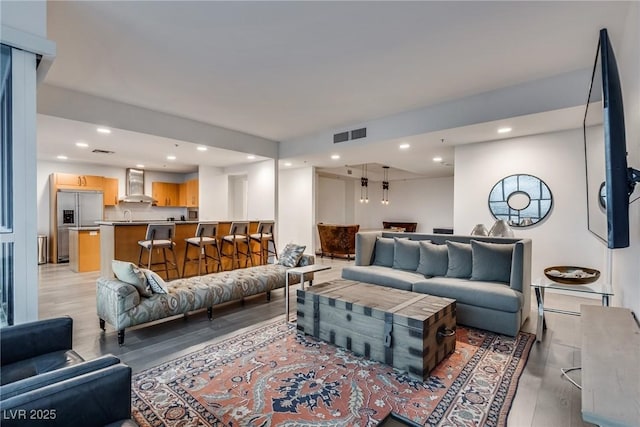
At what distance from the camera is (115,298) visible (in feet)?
9.29

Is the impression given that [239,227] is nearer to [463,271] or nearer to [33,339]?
[463,271]

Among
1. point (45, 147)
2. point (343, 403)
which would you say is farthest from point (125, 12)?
point (45, 147)

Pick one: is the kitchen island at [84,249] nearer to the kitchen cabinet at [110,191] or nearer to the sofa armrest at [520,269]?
the kitchen cabinet at [110,191]

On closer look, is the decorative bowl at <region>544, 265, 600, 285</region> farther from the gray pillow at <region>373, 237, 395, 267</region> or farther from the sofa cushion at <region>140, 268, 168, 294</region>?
the sofa cushion at <region>140, 268, 168, 294</region>

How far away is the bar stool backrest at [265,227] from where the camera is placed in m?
6.32

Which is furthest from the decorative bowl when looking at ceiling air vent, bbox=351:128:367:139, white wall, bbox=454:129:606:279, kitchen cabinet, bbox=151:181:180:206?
kitchen cabinet, bbox=151:181:180:206

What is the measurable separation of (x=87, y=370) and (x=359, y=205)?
10914mm

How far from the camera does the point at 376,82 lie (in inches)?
148

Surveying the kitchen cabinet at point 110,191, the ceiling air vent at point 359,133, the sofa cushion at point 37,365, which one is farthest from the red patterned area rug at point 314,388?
the kitchen cabinet at point 110,191

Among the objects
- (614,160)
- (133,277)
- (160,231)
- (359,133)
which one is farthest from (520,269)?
(160,231)


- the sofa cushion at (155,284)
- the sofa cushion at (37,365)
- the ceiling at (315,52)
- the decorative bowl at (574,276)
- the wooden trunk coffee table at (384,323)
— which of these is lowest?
the wooden trunk coffee table at (384,323)

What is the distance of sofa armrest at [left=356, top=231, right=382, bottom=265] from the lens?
460cm

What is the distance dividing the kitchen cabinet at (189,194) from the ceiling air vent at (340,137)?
15.7ft

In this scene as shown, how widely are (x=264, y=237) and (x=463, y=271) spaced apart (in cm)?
395
